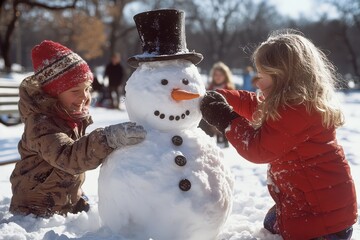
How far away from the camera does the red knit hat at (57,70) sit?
2715mm

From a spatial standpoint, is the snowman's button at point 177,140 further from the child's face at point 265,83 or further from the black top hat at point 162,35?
the child's face at point 265,83

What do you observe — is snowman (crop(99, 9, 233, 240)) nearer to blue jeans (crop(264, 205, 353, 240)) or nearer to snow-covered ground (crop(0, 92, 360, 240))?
snow-covered ground (crop(0, 92, 360, 240))

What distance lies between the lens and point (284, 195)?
2424 millimetres

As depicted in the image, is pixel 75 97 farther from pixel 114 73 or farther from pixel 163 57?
pixel 114 73

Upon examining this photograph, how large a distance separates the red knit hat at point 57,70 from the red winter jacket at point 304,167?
41.9 inches

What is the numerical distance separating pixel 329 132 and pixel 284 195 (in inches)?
16.7

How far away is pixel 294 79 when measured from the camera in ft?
7.57

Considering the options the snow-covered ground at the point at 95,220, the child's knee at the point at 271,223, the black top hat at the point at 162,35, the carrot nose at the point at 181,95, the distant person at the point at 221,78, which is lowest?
the distant person at the point at 221,78

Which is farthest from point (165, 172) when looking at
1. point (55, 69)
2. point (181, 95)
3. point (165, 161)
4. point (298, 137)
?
point (55, 69)

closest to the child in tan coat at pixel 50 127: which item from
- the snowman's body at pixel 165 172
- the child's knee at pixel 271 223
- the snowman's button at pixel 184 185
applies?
the snowman's body at pixel 165 172

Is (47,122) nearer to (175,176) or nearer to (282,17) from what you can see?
(175,176)

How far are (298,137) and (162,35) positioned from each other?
90 centimetres

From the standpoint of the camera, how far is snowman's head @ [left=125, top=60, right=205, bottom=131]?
227 cm

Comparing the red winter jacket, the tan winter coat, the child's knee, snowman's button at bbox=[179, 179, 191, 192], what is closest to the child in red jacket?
the red winter jacket
